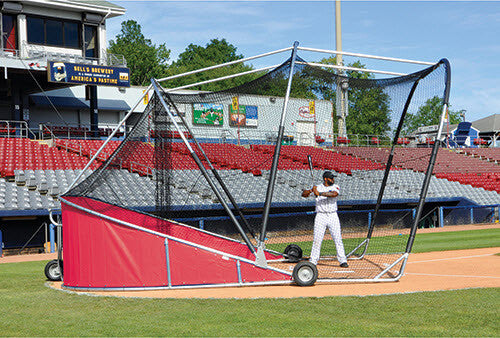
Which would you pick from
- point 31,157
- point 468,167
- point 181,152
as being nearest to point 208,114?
point 181,152

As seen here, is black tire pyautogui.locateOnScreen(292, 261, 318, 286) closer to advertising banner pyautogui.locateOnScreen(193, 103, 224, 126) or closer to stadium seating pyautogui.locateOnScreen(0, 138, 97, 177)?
advertising banner pyautogui.locateOnScreen(193, 103, 224, 126)

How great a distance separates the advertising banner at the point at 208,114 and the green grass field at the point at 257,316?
14.1 feet

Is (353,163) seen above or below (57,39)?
below

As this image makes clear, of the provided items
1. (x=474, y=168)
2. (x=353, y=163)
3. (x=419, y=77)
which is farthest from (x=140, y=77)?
(x=419, y=77)

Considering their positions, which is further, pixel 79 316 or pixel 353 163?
pixel 353 163

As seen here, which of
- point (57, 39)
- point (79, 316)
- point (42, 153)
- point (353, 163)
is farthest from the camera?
point (57, 39)

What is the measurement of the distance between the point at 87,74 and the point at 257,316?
2408 cm

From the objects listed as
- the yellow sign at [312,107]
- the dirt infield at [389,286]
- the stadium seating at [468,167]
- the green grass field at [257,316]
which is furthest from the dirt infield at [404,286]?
the stadium seating at [468,167]

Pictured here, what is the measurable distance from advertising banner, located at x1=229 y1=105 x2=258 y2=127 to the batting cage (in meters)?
0.04

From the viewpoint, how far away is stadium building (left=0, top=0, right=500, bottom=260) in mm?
11406

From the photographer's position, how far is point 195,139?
1136 cm

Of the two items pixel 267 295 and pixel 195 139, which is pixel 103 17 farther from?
pixel 267 295

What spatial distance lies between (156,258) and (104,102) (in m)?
26.9

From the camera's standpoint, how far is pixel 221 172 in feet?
43.1
